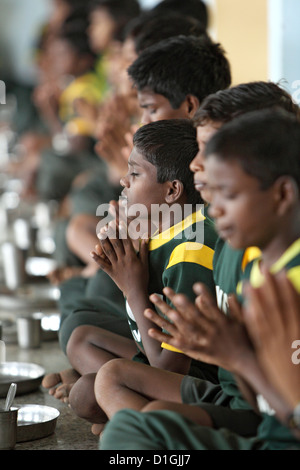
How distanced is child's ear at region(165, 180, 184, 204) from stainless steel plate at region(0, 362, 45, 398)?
597 mm

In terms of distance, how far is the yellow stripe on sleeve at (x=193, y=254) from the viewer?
4.86 feet

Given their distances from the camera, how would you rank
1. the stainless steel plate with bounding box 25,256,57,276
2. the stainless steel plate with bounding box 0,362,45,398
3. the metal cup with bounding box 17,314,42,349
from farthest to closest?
1. the stainless steel plate with bounding box 25,256,57,276
2. the metal cup with bounding box 17,314,42,349
3. the stainless steel plate with bounding box 0,362,45,398

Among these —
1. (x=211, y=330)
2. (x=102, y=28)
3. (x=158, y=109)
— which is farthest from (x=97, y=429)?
(x=102, y=28)

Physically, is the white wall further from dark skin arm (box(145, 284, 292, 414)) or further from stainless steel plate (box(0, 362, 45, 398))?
dark skin arm (box(145, 284, 292, 414))

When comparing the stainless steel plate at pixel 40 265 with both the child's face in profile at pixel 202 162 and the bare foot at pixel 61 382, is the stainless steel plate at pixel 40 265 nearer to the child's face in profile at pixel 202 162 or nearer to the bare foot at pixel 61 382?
the bare foot at pixel 61 382

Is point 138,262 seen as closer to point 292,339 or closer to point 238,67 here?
point 292,339

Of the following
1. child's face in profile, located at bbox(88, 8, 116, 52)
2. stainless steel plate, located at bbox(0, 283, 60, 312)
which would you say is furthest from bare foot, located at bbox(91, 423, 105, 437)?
child's face in profile, located at bbox(88, 8, 116, 52)

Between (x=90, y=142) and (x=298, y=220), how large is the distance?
3225mm

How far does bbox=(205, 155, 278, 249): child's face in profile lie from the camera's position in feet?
3.65

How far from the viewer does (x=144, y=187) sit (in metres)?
1.63

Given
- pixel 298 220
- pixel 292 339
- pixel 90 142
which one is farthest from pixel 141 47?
pixel 90 142

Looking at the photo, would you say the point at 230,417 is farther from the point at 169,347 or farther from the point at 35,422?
the point at 35,422

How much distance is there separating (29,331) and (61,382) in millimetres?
504

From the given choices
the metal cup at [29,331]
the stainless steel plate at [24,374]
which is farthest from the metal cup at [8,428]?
the metal cup at [29,331]
